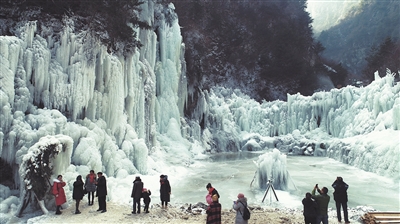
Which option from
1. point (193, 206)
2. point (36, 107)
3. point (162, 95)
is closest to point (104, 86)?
point (36, 107)

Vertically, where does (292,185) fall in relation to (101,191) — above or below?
below

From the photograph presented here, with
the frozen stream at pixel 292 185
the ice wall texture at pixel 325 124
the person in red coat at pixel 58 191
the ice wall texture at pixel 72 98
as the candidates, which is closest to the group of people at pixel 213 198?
the person in red coat at pixel 58 191

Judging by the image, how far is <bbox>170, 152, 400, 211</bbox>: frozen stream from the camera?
11836mm

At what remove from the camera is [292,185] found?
14.2 meters

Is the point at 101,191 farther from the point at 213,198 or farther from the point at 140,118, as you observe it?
the point at 140,118

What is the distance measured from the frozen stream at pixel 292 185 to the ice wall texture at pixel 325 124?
5.81 ft

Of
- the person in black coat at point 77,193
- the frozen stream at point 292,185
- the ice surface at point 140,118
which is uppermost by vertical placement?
the ice surface at point 140,118

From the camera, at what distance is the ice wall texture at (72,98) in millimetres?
9508

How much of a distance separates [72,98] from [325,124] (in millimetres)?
28892

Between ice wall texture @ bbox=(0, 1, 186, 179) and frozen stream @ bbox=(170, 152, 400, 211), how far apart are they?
3.10 meters

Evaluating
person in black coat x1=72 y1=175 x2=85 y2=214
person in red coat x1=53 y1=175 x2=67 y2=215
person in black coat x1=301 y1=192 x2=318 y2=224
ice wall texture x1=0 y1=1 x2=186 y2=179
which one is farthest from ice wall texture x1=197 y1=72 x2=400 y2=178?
person in red coat x1=53 y1=175 x2=67 y2=215

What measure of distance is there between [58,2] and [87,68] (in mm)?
3367

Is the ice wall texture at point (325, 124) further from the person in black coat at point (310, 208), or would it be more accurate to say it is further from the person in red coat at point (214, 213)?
the person in red coat at point (214, 213)

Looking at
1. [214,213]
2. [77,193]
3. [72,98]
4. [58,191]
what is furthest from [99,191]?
[72,98]
